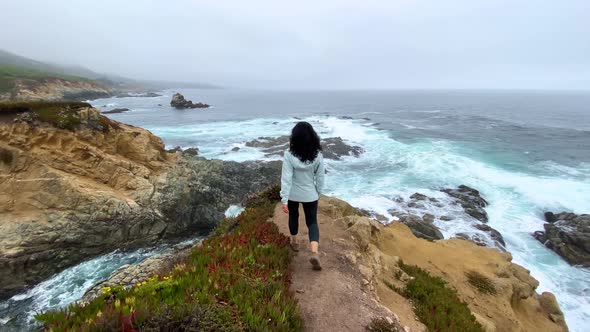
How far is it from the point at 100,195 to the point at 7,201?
386 cm

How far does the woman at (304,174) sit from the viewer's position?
229 inches

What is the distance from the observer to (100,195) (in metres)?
17.1

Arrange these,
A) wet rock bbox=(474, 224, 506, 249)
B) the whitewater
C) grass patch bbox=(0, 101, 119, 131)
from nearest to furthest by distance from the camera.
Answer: the whitewater
grass patch bbox=(0, 101, 119, 131)
wet rock bbox=(474, 224, 506, 249)

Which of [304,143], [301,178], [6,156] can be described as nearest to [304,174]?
[301,178]

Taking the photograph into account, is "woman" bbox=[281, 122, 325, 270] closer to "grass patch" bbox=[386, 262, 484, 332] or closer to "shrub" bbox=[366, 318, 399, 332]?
"shrub" bbox=[366, 318, 399, 332]

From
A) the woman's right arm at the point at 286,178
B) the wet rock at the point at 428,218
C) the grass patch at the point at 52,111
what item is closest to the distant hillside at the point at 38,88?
the grass patch at the point at 52,111

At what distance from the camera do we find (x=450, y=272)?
35.0 feet

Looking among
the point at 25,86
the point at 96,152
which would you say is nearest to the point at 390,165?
the point at 96,152

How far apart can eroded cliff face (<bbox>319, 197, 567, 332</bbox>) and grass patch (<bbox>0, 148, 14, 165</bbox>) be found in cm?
1631

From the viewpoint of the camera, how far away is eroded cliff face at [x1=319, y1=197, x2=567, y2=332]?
7578 mm

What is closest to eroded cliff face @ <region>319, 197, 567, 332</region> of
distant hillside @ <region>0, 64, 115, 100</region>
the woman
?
the woman

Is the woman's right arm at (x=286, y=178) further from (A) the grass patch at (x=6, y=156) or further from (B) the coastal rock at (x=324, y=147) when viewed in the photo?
(B) the coastal rock at (x=324, y=147)

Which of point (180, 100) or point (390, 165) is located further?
point (180, 100)

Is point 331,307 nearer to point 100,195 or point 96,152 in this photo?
point 100,195
